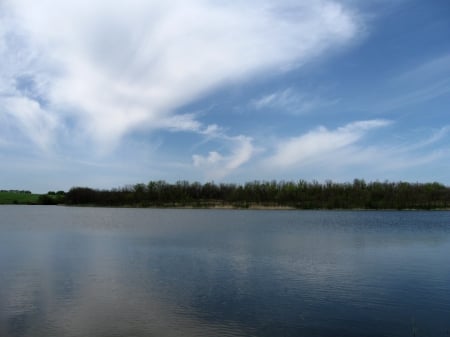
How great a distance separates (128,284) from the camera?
17.3 m

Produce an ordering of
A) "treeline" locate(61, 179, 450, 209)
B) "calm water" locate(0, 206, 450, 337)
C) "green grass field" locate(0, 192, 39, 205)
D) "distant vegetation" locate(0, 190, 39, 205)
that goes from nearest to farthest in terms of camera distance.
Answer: "calm water" locate(0, 206, 450, 337) < "treeline" locate(61, 179, 450, 209) < "green grass field" locate(0, 192, 39, 205) < "distant vegetation" locate(0, 190, 39, 205)

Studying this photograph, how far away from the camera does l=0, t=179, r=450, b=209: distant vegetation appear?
115 m

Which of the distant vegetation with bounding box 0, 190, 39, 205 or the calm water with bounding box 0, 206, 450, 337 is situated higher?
the distant vegetation with bounding box 0, 190, 39, 205

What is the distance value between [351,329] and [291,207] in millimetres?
113342

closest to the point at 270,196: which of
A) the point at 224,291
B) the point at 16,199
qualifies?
the point at 16,199

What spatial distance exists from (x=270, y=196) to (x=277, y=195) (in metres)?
2.97

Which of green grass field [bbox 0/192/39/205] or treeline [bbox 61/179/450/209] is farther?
green grass field [bbox 0/192/39/205]

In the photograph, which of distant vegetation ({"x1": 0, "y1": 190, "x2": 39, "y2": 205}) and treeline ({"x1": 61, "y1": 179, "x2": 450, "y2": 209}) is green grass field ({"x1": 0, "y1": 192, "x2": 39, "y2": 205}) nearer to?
distant vegetation ({"x1": 0, "y1": 190, "x2": 39, "y2": 205})

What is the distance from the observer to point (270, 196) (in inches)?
5384

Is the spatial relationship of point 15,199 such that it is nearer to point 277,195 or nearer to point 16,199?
point 16,199

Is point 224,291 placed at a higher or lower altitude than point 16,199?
lower

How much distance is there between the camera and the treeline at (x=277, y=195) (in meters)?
115

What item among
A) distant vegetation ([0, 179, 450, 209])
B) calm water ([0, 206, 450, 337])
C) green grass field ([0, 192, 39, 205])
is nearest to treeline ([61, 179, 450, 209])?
distant vegetation ([0, 179, 450, 209])

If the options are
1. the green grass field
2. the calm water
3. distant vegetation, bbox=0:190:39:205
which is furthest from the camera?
distant vegetation, bbox=0:190:39:205
